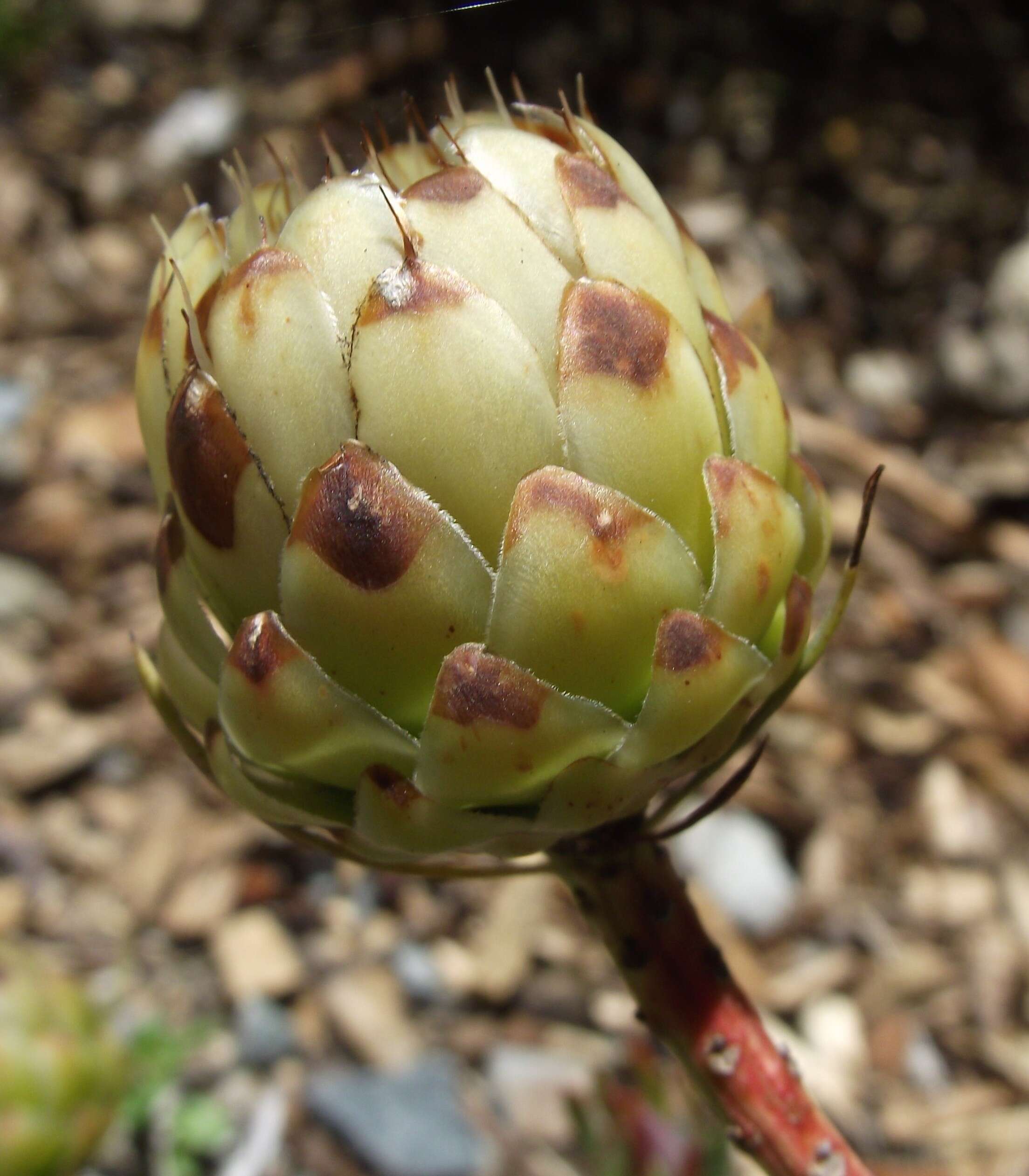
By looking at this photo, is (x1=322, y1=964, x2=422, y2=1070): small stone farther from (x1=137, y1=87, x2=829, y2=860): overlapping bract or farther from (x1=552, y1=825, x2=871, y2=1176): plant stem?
(x1=137, y1=87, x2=829, y2=860): overlapping bract

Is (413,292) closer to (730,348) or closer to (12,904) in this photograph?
(730,348)

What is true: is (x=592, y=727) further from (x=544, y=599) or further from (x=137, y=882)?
(x=137, y=882)

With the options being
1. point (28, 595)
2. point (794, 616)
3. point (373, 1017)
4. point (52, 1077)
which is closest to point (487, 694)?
point (794, 616)

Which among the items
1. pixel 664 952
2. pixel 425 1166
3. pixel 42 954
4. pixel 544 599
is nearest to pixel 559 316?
pixel 544 599

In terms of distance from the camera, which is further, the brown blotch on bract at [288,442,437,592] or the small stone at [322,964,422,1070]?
the small stone at [322,964,422,1070]

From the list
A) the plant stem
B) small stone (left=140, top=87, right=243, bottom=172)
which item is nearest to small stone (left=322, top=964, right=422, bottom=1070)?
the plant stem
